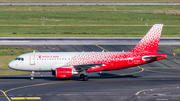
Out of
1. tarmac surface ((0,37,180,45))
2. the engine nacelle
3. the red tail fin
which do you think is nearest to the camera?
the engine nacelle

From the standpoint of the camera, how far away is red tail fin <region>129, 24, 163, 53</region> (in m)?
44.2

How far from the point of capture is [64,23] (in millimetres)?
116625

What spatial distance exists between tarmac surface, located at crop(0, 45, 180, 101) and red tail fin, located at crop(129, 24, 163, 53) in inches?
183

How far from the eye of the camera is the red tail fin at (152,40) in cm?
4425

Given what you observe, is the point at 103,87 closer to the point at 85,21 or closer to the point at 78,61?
the point at 78,61

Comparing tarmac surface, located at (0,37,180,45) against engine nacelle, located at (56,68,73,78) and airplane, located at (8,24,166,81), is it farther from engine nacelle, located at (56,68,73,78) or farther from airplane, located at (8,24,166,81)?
engine nacelle, located at (56,68,73,78)

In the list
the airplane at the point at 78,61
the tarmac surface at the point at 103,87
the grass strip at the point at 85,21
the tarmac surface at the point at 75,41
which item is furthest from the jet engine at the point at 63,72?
the grass strip at the point at 85,21

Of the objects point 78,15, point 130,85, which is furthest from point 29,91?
point 78,15

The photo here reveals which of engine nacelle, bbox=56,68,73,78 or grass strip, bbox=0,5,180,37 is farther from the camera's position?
grass strip, bbox=0,5,180,37

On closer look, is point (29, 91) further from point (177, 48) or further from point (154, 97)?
point (177, 48)

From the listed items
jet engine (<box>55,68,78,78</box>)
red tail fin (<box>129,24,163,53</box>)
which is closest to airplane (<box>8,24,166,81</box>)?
jet engine (<box>55,68,78,78</box>)

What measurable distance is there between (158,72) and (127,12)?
323 feet

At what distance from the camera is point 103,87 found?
38.3 m

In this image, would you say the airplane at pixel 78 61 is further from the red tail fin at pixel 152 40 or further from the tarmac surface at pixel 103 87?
the tarmac surface at pixel 103 87
